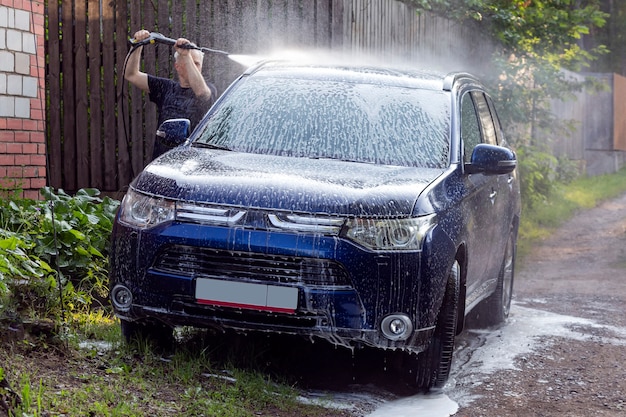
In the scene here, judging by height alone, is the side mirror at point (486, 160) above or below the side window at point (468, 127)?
below

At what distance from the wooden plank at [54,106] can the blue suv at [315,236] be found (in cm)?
330

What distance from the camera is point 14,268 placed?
5.59 m

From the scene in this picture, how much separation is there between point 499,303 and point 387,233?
303 cm

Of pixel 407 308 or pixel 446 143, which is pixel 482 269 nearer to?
pixel 446 143

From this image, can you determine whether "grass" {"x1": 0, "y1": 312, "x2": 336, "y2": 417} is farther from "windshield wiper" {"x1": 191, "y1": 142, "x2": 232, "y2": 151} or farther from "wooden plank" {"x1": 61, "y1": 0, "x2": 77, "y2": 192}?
"wooden plank" {"x1": 61, "y1": 0, "x2": 77, "y2": 192}

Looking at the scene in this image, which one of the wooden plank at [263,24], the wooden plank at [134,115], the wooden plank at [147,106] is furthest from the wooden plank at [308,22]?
the wooden plank at [134,115]

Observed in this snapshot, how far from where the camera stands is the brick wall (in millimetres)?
7973

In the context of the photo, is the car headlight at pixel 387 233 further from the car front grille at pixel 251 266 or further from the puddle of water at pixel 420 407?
the puddle of water at pixel 420 407

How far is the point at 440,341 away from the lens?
5.56 m

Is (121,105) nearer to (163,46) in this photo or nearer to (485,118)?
(163,46)

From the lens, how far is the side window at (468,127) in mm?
6541

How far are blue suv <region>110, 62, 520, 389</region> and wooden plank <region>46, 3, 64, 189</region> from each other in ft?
10.8

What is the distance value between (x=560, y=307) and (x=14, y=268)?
4.91 m

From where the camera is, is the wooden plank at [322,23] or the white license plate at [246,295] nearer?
the white license plate at [246,295]
